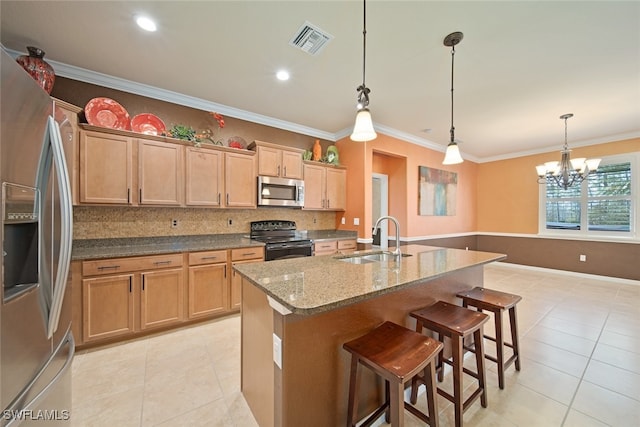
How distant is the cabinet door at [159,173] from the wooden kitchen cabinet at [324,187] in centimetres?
181

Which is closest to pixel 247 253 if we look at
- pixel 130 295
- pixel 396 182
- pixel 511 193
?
pixel 130 295

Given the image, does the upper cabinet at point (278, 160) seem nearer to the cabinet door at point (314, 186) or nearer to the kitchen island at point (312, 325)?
the cabinet door at point (314, 186)

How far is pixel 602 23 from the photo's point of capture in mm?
1854

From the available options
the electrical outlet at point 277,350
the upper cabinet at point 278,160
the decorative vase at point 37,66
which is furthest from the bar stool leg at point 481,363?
the decorative vase at point 37,66

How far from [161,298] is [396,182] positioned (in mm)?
4187

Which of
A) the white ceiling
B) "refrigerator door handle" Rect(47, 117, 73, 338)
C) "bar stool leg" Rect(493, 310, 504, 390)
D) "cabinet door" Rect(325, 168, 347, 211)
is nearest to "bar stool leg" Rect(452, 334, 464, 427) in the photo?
"bar stool leg" Rect(493, 310, 504, 390)

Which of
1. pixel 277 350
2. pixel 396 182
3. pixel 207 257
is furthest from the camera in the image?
pixel 396 182

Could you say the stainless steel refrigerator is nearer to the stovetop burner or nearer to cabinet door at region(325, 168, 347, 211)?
the stovetop burner

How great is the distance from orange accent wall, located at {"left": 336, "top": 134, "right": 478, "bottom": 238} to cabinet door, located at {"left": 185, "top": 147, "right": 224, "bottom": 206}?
2137mm

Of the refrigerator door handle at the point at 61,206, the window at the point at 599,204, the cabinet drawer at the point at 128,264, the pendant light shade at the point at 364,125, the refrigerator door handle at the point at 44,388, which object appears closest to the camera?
the refrigerator door handle at the point at 44,388

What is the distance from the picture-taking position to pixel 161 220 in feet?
9.71

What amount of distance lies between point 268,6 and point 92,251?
2.67 m

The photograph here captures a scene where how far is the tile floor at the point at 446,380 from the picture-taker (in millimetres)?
1508

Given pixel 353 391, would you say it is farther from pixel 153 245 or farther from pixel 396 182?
pixel 396 182
